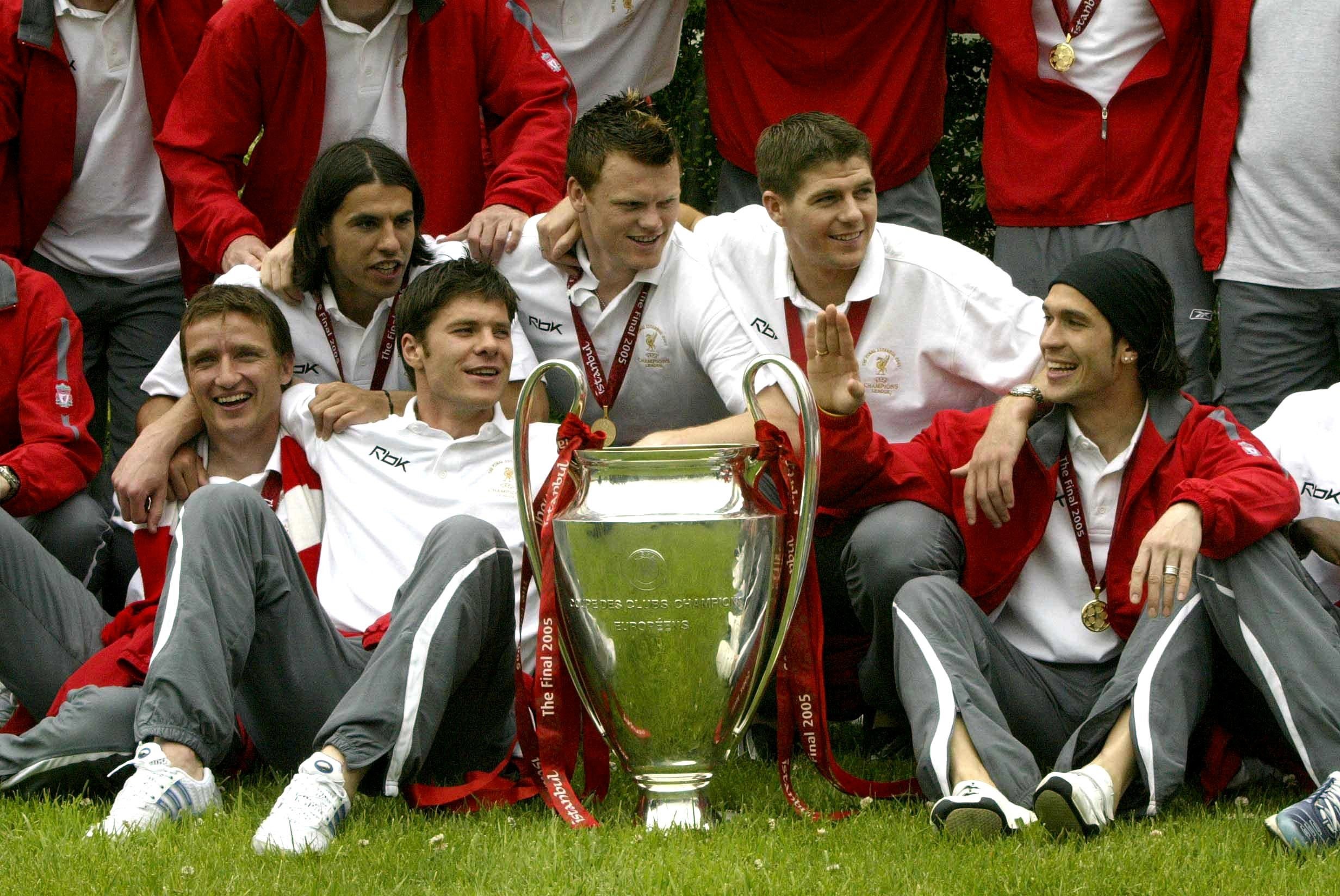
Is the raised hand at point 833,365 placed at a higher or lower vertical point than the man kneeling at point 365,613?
higher

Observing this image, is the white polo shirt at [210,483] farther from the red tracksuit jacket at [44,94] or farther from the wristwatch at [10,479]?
the red tracksuit jacket at [44,94]

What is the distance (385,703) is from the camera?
12.5 feet

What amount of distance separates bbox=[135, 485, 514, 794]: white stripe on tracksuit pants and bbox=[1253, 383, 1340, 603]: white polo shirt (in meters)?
2.09

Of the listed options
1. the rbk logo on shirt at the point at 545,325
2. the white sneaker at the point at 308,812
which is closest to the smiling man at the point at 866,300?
the rbk logo on shirt at the point at 545,325

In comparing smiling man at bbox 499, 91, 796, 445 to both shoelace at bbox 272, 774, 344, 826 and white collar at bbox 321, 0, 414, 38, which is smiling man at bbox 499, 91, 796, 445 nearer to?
white collar at bbox 321, 0, 414, 38

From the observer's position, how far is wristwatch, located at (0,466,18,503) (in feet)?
15.8

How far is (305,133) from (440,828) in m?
2.93

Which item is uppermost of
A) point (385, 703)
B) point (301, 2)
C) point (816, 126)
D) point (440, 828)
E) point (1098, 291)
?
point (301, 2)

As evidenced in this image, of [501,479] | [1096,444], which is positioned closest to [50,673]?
[501,479]

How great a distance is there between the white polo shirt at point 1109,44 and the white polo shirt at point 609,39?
5.44ft

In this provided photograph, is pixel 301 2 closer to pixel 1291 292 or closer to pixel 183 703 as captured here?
pixel 183 703

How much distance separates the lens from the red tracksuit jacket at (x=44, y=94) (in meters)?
5.76

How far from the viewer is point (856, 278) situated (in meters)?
5.07

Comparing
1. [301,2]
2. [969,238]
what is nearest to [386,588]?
[301,2]
